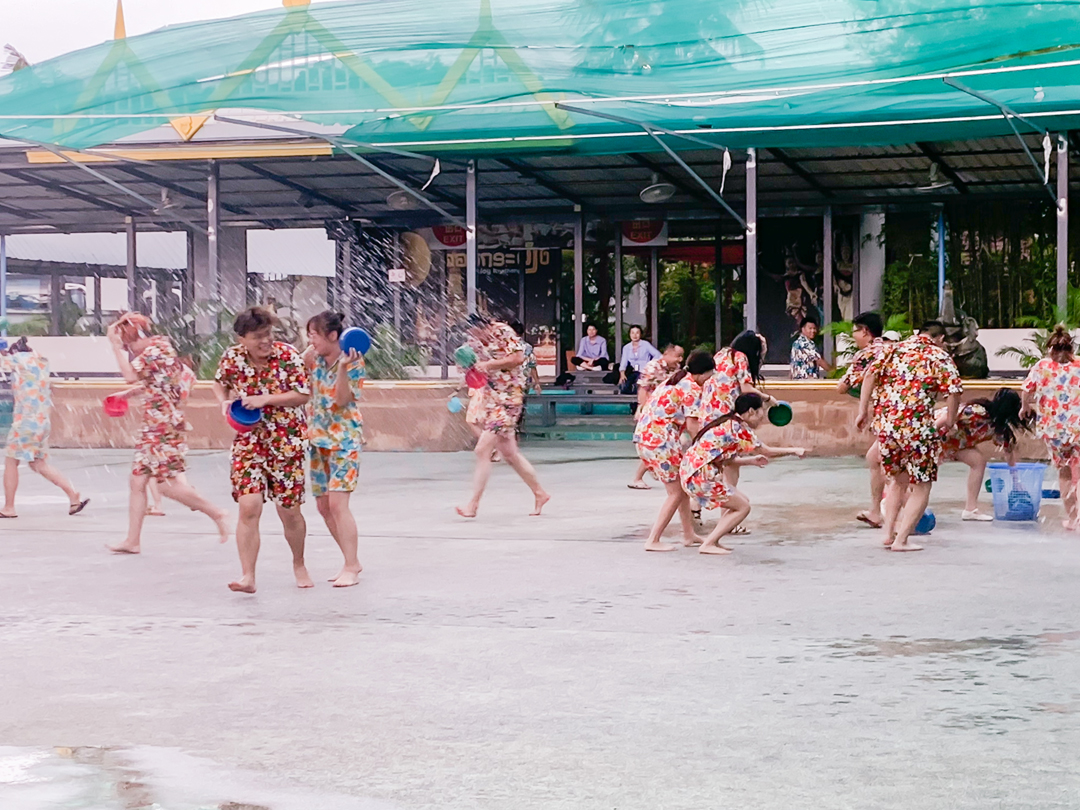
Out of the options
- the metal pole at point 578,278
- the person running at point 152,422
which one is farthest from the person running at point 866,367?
the metal pole at point 578,278

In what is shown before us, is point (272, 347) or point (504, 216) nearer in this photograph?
point (272, 347)

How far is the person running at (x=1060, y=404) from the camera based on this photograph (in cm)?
1077

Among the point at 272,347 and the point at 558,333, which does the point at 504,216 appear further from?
the point at 272,347

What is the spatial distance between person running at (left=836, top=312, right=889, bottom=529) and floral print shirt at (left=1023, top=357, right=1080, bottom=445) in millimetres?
1330

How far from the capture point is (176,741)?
4848mm

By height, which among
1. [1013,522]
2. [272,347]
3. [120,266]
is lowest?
[1013,522]

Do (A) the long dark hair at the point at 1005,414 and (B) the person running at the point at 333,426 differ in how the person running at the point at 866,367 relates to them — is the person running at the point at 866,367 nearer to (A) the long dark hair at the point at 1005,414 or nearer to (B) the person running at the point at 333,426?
(A) the long dark hair at the point at 1005,414

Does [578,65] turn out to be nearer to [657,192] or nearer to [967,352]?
[967,352]

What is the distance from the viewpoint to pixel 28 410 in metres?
11.5

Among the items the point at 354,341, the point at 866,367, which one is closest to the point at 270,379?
the point at 354,341

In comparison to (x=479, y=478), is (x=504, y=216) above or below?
above

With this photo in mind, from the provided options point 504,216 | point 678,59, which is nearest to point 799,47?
point 678,59

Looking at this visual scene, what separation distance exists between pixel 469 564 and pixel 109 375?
1634cm

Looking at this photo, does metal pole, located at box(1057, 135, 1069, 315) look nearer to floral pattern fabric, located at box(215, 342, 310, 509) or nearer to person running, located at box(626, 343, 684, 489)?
person running, located at box(626, 343, 684, 489)
